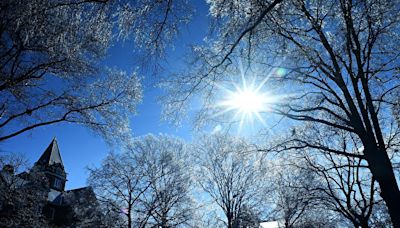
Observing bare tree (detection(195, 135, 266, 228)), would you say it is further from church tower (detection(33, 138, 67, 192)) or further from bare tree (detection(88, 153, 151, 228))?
church tower (detection(33, 138, 67, 192))

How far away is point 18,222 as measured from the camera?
45.5 feet

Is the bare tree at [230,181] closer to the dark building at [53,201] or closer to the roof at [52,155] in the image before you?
the dark building at [53,201]

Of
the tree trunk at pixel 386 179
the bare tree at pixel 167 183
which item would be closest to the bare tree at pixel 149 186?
the bare tree at pixel 167 183

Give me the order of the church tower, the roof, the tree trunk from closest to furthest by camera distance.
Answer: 1. the tree trunk
2. the church tower
3. the roof

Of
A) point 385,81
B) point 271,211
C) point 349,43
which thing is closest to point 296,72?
point 349,43

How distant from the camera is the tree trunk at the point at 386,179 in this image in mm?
5100

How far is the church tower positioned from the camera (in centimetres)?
3406

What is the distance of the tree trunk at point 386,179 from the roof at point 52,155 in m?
37.7

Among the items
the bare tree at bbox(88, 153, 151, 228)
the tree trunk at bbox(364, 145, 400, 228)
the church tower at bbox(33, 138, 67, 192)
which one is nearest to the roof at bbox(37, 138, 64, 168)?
the church tower at bbox(33, 138, 67, 192)

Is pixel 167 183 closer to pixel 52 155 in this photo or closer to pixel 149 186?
pixel 149 186

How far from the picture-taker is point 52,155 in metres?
35.9

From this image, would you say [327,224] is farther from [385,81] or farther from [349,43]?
[349,43]

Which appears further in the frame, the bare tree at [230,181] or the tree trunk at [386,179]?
the bare tree at [230,181]

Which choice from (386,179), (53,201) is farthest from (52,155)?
(386,179)
